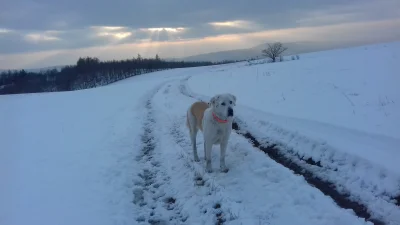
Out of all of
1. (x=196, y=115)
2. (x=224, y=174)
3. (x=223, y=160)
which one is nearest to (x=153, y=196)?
(x=224, y=174)

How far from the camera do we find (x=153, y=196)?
6816mm

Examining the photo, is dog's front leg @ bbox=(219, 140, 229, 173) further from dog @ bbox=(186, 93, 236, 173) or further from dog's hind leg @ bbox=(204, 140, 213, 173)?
dog's hind leg @ bbox=(204, 140, 213, 173)

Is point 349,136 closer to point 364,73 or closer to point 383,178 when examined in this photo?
point 383,178

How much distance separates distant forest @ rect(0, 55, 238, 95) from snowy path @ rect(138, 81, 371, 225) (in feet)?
362

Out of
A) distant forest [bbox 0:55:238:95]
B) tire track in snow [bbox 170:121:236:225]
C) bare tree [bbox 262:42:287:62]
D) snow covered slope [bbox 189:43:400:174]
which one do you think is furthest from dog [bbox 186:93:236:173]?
distant forest [bbox 0:55:238:95]

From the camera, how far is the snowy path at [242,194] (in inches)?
205

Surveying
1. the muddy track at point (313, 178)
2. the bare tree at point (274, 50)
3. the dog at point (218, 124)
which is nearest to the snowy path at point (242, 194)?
the muddy track at point (313, 178)

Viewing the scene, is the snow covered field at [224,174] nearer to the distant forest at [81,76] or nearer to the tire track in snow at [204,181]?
the tire track in snow at [204,181]

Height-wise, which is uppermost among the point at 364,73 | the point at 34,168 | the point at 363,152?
the point at 364,73

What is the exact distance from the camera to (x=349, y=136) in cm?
810

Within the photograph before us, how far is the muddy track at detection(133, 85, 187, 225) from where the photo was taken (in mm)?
5846

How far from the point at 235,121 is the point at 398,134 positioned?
648 centimetres

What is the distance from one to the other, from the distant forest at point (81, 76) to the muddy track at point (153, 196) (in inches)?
4293

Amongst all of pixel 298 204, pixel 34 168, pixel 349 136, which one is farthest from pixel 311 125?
pixel 34 168
